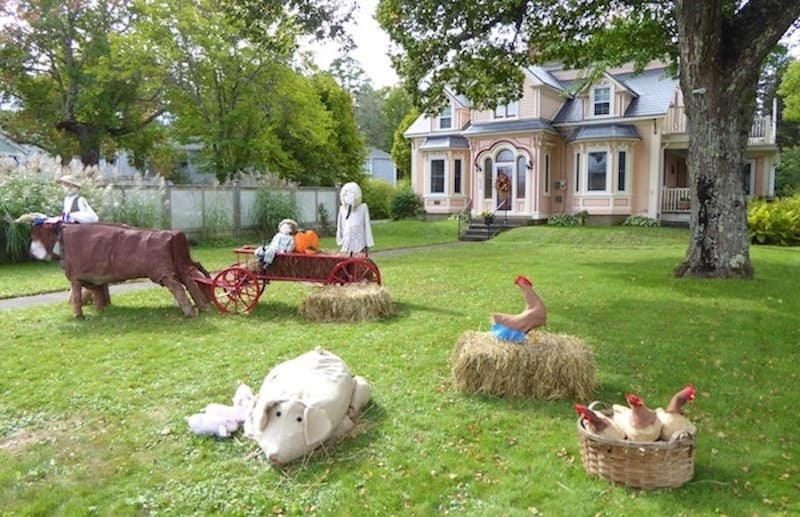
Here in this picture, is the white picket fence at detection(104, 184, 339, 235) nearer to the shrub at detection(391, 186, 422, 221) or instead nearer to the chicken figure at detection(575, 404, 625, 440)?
the shrub at detection(391, 186, 422, 221)

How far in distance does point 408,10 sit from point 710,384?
10.1m

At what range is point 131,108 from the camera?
2942 cm

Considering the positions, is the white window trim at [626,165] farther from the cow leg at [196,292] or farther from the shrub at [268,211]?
the cow leg at [196,292]

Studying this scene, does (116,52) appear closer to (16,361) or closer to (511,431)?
(16,361)

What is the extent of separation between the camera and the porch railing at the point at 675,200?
2478cm

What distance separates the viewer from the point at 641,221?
24.1m

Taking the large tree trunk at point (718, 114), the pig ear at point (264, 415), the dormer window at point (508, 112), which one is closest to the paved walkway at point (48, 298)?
the pig ear at point (264, 415)

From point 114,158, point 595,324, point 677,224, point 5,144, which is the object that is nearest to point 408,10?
point 595,324

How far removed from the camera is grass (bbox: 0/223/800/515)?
362 cm

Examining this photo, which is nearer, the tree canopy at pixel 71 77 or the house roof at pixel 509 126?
the house roof at pixel 509 126

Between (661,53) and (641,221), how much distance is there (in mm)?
8684

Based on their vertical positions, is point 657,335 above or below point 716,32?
below

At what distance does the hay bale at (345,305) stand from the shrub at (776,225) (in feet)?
50.5

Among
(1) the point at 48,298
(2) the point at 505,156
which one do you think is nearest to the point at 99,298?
(1) the point at 48,298
